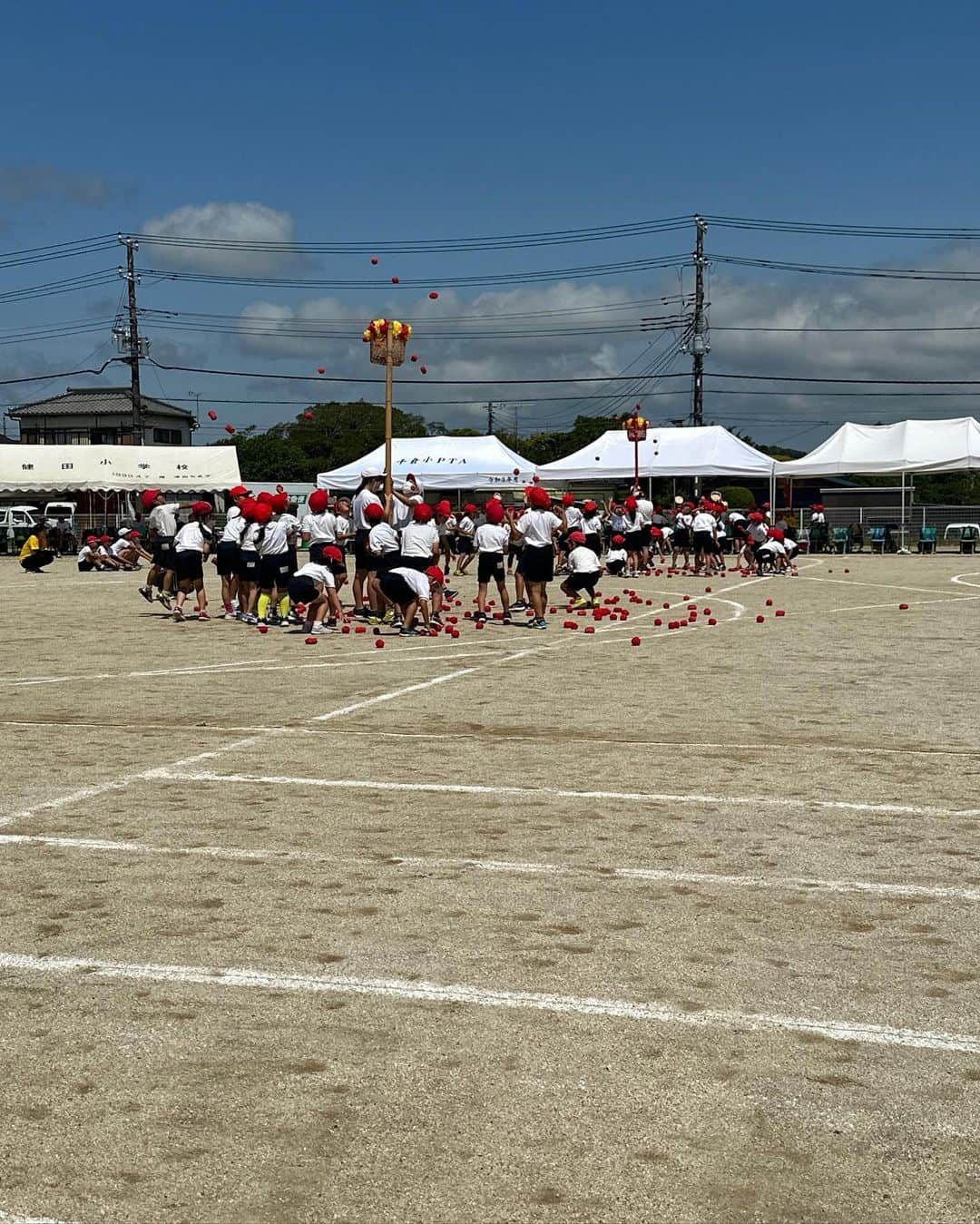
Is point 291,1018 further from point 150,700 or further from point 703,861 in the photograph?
point 150,700

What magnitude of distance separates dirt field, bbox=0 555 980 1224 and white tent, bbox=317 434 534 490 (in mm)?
37369

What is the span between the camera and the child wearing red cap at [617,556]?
31.2 m

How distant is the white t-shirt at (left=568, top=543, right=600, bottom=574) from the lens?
870 inches

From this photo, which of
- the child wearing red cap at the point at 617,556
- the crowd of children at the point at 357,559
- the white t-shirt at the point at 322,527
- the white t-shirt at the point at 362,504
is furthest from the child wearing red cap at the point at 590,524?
the white t-shirt at the point at 322,527

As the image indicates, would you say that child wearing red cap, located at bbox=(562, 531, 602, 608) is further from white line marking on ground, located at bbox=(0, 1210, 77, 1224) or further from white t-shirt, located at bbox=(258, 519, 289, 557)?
white line marking on ground, located at bbox=(0, 1210, 77, 1224)

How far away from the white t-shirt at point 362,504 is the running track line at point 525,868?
1333 centimetres

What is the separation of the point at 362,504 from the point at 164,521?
537 cm

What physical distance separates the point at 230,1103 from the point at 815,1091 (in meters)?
1.59

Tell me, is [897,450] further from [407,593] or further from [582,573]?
[407,593]

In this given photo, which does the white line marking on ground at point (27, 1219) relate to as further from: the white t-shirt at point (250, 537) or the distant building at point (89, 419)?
the distant building at point (89, 419)

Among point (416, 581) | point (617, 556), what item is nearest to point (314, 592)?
point (416, 581)

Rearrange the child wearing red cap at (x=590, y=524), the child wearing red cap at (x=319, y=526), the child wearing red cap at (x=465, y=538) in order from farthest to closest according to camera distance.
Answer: the child wearing red cap at (x=465, y=538) < the child wearing red cap at (x=590, y=524) < the child wearing red cap at (x=319, y=526)

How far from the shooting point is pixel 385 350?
22266 millimetres

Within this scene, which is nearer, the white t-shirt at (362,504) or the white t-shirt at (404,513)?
the white t-shirt at (404,513)
